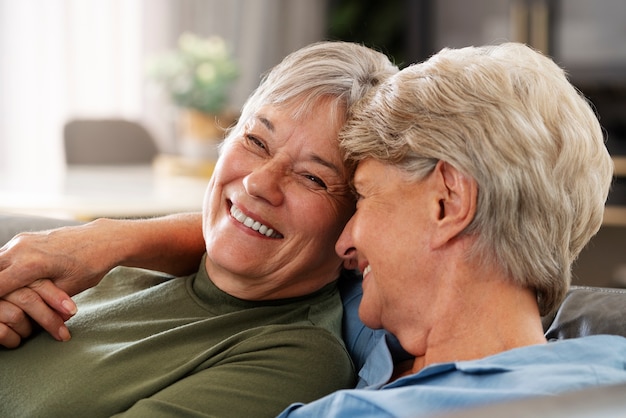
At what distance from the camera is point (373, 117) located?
140 centimetres

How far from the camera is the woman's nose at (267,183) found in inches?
60.9

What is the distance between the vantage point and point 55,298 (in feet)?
5.11

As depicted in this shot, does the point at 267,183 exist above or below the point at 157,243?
above

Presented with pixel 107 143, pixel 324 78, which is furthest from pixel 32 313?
pixel 107 143

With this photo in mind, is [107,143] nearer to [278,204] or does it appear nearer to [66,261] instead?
[66,261]

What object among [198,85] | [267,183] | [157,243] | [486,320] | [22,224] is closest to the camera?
[486,320]

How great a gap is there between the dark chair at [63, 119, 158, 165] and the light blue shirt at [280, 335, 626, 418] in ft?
10.2

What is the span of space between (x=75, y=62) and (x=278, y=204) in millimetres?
3933

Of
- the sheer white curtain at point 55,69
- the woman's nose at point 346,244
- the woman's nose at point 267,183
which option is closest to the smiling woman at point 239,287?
the woman's nose at point 267,183

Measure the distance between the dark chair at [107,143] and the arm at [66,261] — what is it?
251 centimetres

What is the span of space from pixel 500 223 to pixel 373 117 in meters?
0.26

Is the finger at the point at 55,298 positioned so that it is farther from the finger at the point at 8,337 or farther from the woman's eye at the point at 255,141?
the woman's eye at the point at 255,141

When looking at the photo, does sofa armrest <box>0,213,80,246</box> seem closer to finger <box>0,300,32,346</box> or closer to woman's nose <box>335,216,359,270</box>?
finger <box>0,300,32,346</box>

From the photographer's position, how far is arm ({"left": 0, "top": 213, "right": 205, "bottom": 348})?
1562 mm
